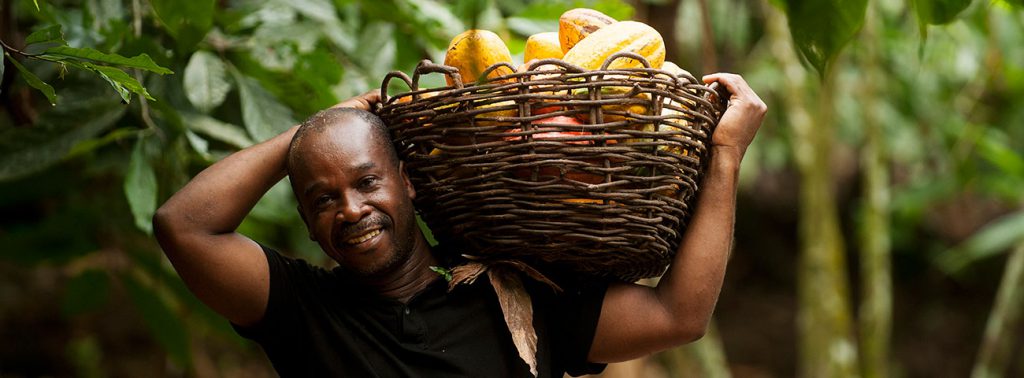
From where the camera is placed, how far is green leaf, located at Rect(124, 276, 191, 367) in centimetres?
212

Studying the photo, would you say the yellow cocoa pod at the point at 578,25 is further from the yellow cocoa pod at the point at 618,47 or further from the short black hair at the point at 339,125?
the short black hair at the point at 339,125

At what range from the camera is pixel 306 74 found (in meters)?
1.72

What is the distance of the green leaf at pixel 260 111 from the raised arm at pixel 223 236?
0.41 meters

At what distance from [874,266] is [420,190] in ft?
6.98

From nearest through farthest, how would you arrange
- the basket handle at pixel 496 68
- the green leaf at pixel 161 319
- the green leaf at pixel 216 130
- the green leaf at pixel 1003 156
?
the basket handle at pixel 496 68 < the green leaf at pixel 216 130 < the green leaf at pixel 161 319 < the green leaf at pixel 1003 156

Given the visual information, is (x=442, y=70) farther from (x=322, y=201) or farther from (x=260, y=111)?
(x=260, y=111)

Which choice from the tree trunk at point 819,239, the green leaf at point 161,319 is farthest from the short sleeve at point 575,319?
the tree trunk at point 819,239

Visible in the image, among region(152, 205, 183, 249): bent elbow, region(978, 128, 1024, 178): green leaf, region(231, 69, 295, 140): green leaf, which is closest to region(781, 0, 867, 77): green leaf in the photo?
region(152, 205, 183, 249): bent elbow

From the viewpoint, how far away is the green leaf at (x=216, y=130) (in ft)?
5.85

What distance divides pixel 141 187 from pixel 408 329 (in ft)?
2.05

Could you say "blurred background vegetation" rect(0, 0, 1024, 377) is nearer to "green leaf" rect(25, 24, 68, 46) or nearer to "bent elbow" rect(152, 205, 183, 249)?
"green leaf" rect(25, 24, 68, 46)

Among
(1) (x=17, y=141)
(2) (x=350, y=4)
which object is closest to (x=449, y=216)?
(1) (x=17, y=141)

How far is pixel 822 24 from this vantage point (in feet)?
2.52

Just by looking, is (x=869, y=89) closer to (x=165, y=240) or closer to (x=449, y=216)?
(x=449, y=216)
